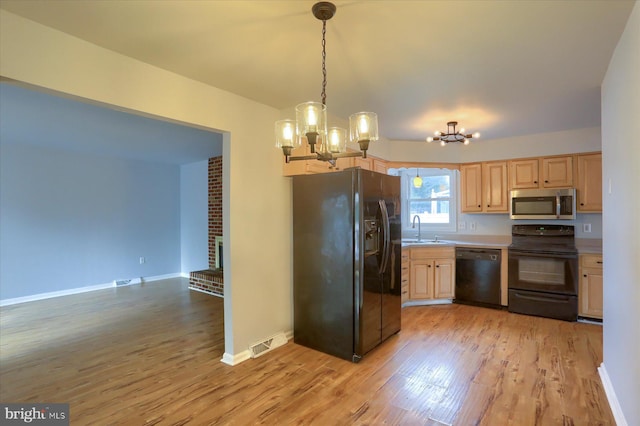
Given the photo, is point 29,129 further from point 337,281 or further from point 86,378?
point 337,281

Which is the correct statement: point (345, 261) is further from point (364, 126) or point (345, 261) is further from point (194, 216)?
point (194, 216)

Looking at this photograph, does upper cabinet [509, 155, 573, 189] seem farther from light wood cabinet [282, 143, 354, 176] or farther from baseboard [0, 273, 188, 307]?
baseboard [0, 273, 188, 307]

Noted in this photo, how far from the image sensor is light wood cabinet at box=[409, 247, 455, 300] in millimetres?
4480

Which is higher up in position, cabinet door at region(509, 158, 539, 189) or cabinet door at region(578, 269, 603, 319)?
cabinet door at region(509, 158, 539, 189)

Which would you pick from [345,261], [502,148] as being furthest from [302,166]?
[502,148]

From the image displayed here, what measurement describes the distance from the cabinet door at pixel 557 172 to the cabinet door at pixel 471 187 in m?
0.81

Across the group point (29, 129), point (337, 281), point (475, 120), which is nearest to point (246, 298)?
point (337, 281)

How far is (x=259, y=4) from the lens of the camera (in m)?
1.61

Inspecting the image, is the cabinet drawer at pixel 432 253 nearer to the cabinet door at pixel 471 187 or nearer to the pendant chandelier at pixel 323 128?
the cabinet door at pixel 471 187

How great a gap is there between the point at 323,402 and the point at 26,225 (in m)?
5.59

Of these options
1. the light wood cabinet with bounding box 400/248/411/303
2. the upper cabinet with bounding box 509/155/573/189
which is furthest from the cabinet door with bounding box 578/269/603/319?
the light wood cabinet with bounding box 400/248/411/303

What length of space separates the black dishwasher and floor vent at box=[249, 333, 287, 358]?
278 cm

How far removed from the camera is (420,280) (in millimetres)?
4480

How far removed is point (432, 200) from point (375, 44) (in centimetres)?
388
